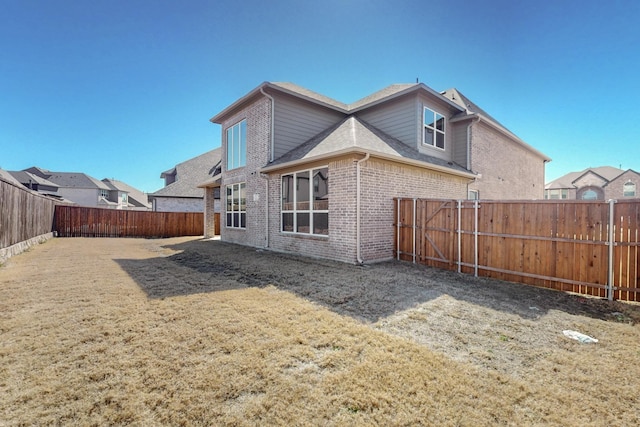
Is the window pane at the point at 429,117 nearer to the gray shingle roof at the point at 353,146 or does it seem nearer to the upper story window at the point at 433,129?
the upper story window at the point at 433,129

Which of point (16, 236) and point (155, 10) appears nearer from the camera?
point (155, 10)

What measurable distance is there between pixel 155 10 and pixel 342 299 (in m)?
10.9

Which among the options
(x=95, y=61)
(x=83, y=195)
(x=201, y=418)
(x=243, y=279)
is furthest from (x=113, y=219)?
(x=83, y=195)

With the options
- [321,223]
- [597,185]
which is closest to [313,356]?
[321,223]

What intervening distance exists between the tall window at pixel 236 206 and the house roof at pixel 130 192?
47.2 metres

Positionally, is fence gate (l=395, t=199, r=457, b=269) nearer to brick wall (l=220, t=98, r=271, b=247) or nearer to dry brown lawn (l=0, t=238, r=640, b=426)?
dry brown lawn (l=0, t=238, r=640, b=426)

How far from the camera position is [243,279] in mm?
6305

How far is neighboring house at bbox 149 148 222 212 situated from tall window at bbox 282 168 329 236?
13.3 meters

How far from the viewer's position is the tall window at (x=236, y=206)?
12.6m

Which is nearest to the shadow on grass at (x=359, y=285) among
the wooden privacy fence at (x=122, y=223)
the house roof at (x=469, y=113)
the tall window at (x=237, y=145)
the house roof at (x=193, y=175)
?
the tall window at (x=237, y=145)

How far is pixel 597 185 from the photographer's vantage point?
37.9 meters

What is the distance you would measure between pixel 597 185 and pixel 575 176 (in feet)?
18.5

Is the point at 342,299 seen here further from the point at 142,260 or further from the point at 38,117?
the point at 38,117

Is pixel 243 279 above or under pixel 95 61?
under
